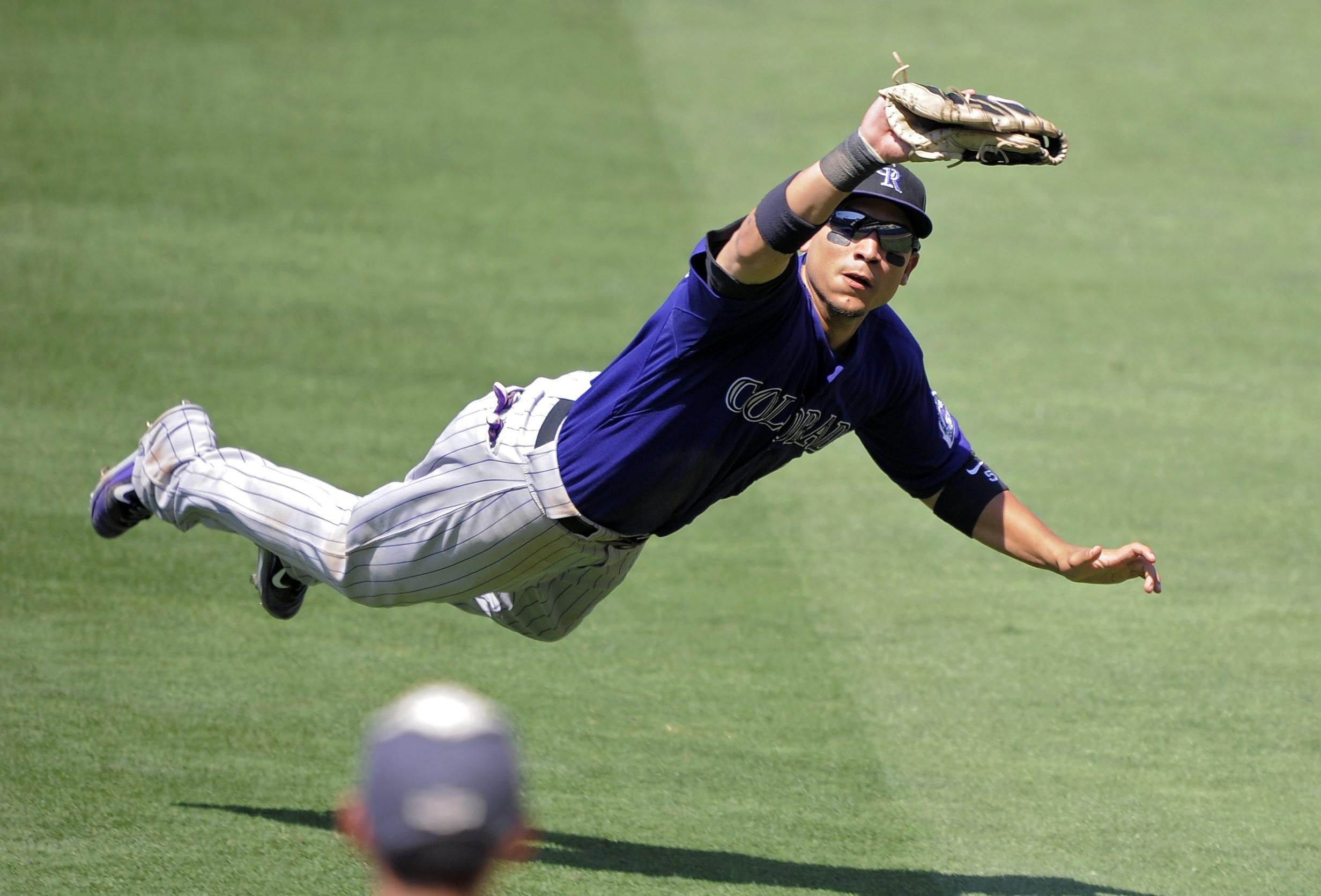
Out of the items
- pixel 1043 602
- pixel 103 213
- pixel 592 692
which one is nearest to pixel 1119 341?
pixel 1043 602

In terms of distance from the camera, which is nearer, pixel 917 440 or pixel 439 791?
pixel 439 791

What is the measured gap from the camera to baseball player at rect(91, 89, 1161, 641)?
379cm

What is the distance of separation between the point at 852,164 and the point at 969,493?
1.56 metres

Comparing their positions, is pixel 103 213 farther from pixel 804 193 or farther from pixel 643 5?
pixel 804 193

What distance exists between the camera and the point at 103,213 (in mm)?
9234

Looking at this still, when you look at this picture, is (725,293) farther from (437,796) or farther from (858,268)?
(437,796)

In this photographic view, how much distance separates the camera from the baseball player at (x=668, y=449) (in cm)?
379

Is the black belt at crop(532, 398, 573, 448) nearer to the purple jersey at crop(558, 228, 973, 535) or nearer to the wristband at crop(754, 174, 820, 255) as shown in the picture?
the purple jersey at crop(558, 228, 973, 535)

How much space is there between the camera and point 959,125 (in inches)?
131

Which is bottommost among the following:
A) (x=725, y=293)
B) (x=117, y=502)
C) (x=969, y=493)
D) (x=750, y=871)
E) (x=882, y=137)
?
(x=750, y=871)

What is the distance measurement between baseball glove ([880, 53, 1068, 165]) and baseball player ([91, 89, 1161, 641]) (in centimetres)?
7

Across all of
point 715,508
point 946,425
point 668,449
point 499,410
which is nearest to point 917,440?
point 946,425

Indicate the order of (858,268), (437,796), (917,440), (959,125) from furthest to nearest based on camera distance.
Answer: (917,440) → (858,268) → (959,125) → (437,796)

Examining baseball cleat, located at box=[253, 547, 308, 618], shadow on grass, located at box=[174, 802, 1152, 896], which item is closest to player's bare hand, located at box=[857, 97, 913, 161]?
shadow on grass, located at box=[174, 802, 1152, 896]
